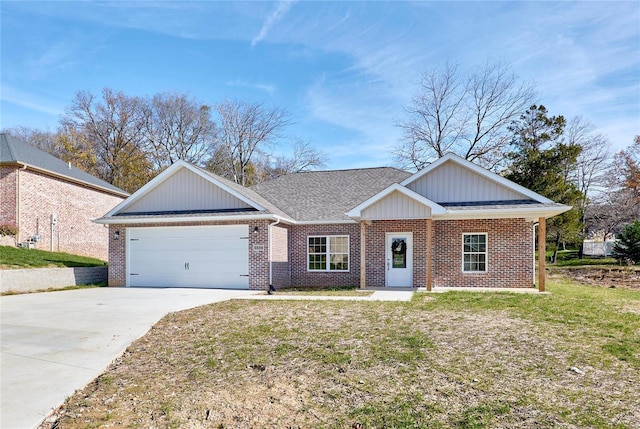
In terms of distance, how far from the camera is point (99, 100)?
36.7 metres

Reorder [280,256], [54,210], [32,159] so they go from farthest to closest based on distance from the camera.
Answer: [54,210], [32,159], [280,256]

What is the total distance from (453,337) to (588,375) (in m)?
2.07

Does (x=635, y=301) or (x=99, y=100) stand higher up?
(x=99, y=100)

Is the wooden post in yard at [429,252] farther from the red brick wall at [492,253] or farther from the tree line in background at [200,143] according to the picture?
the tree line in background at [200,143]

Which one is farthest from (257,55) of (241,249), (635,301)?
(635,301)

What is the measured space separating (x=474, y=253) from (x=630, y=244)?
1696 cm

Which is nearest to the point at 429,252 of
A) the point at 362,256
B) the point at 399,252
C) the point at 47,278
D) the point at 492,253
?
the point at 399,252

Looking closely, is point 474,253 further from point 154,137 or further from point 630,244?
point 154,137

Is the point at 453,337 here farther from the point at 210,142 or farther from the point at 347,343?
the point at 210,142

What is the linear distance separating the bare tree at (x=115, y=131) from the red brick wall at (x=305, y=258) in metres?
25.3

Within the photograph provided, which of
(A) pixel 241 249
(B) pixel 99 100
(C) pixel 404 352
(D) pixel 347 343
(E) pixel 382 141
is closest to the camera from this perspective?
(C) pixel 404 352

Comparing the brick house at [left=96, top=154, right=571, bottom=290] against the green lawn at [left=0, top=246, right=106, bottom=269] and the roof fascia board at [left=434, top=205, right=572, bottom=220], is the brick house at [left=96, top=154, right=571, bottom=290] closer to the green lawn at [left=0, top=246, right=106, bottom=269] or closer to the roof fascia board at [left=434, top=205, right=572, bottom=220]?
the roof fascia board at [left=434, top=205, right=572, bottom=220]

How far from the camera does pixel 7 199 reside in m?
19.7

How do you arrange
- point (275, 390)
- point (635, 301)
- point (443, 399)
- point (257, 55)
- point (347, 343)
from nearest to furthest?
point (443, 399) < point (275, 390) < point (347, 343) < point (635, 301) < point (257, 55)
